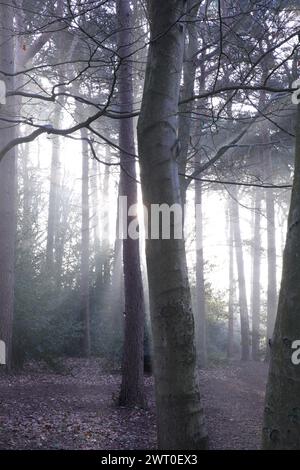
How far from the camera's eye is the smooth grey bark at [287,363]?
119 inches

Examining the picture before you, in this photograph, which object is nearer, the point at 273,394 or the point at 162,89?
the point at 273,394

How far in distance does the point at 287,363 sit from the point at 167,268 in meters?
1.18

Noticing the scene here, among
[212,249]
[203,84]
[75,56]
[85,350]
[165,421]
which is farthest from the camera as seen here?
[212,249]

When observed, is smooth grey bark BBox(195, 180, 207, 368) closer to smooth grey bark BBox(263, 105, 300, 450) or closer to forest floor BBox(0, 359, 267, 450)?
forest floor BBox(0, 359, 267, 450)

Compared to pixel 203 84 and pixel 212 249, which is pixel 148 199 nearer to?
pixel 203 84

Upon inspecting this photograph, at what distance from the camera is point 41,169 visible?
25.9 meters

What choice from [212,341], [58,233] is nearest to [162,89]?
[58,233]

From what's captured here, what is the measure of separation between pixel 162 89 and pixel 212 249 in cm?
2557

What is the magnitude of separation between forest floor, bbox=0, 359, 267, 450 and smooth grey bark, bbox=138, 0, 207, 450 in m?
0.86

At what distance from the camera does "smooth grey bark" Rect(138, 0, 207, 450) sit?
3828mm

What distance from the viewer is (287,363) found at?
9.98 feet

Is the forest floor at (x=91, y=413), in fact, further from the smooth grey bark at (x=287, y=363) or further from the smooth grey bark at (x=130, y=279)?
the smooth grey bark at (x=287, y=363)

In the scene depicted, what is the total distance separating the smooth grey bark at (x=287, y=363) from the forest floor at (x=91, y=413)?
1.56 metres

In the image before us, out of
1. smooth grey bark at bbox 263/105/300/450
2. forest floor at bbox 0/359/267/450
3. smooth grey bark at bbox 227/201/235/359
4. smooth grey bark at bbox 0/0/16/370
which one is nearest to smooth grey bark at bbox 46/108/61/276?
smooth grey bark at bbox 0/0/16/370
